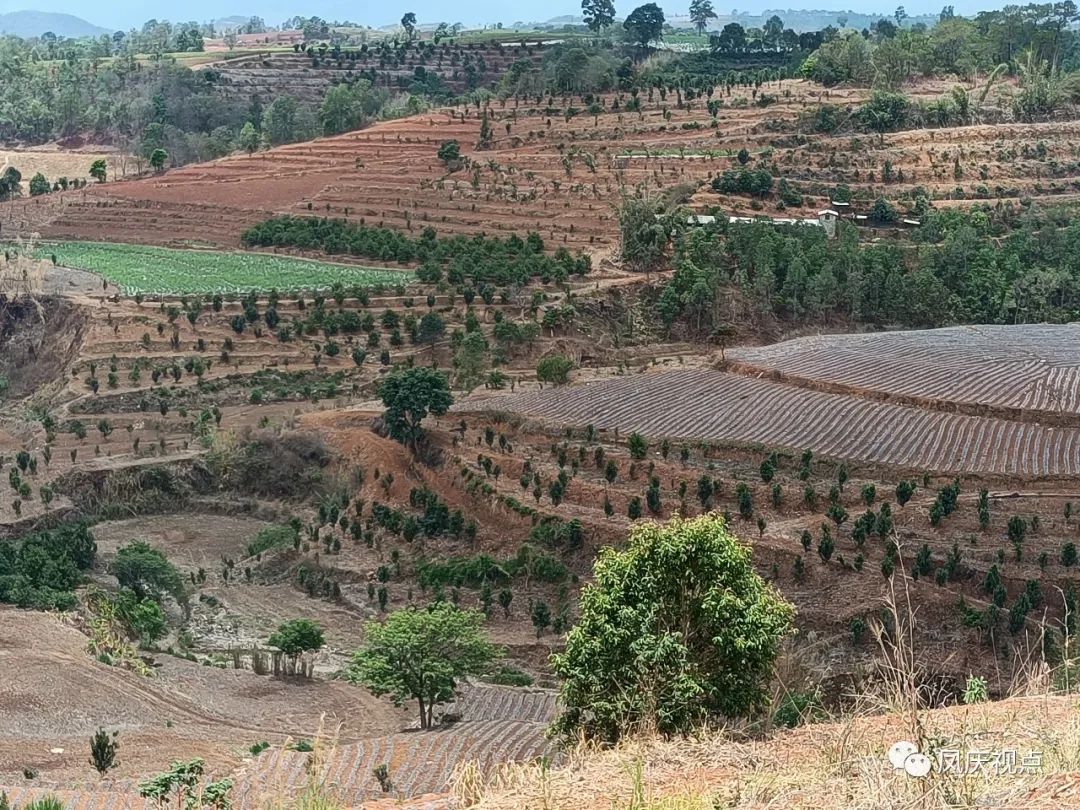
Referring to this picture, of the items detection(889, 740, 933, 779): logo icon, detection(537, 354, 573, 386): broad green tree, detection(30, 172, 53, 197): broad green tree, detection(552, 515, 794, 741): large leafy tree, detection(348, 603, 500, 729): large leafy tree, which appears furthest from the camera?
detection(30, 172, 53, 197): broad green tree

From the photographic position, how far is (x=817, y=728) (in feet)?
34.6

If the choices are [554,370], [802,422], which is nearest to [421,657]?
[802,422]

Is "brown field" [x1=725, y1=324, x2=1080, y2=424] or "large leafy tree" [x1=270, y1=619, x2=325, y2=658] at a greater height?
"brown field" [x1=725, y1=324, x2=1080, y2=424]

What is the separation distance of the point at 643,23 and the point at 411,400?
224ft

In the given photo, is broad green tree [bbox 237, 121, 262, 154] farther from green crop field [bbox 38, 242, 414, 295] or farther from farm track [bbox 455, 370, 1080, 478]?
farm track [bbox 455, 370, 1080, 478]

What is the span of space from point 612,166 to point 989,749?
55496mm

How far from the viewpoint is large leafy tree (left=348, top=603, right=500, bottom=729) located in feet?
79.7

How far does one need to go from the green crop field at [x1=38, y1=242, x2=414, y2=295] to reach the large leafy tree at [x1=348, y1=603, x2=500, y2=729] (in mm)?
27789

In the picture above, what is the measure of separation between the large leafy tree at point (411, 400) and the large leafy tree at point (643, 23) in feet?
218

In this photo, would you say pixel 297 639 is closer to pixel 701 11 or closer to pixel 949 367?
pixel 949 367

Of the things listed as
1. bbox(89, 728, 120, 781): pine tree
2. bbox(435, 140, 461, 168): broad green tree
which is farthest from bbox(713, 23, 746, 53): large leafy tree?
bbox(89, 728, 120, 781): pine tree

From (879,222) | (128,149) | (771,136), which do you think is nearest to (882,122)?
(771,136)

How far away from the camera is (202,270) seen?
55219 millimetres

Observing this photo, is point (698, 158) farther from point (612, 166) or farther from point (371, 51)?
point (371, 51)
